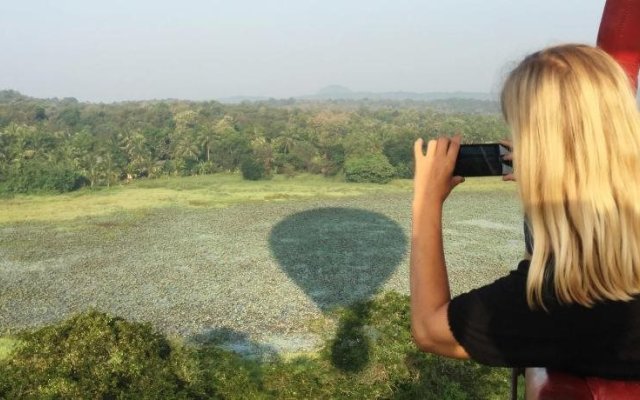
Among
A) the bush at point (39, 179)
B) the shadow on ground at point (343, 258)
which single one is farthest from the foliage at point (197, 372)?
the bush at point (39, 179)

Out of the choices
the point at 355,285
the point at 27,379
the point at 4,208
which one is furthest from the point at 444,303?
the point at 4,208

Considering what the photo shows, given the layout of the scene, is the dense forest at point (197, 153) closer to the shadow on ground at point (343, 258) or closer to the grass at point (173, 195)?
the grass at point (173, 195)

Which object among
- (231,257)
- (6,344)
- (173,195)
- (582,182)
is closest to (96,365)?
(6,344)

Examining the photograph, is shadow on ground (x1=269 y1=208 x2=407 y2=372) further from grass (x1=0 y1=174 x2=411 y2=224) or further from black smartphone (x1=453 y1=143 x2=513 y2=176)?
black smartphone (x1=453 y1=143 x2=513 y2=176)

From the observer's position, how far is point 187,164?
56281 mm

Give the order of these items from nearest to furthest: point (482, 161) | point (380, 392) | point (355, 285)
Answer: point (482, 161)
point (380, 392)
point (355, 285)

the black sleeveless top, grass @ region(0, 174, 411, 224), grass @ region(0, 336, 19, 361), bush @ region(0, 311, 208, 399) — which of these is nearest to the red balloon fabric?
the black sleeveless top

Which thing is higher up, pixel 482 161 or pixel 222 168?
pixel 482 161

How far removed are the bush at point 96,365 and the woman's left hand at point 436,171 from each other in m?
8.88

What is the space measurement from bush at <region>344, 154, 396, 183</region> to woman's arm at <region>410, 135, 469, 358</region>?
46.6m

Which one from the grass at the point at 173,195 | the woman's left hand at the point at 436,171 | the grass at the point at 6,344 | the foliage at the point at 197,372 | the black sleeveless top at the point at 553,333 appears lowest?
the grass at the point at 173,195

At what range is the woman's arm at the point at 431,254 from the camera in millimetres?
1578

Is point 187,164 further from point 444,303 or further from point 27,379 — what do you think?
point 444,303

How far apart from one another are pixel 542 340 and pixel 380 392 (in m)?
9.39
